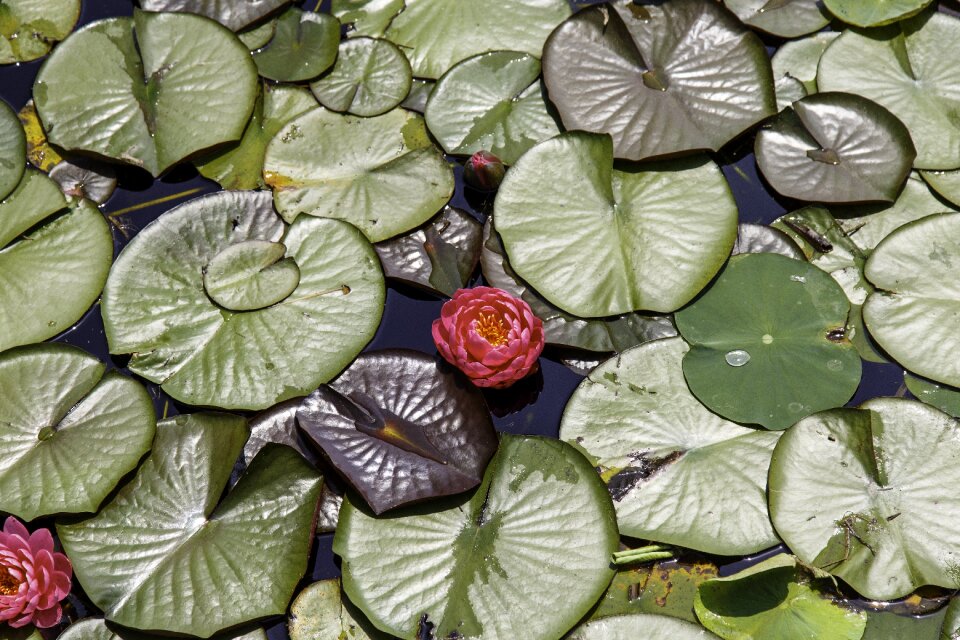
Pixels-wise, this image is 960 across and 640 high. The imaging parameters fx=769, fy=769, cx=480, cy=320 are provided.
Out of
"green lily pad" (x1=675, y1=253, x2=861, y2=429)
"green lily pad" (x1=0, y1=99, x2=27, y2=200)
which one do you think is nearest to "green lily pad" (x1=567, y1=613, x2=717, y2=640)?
"green lily pad" (x1=675, y1=253, x2=861, y2=429)

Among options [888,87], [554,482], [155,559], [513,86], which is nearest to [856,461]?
[554,482]

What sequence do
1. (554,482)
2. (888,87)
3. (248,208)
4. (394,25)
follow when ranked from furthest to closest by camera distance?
1. (394,25)
2. (888,87)
3. (248,208)
4. (554,482)

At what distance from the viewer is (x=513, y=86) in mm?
3412

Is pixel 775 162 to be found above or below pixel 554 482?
above

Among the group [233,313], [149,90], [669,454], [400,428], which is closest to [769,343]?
[669,454]

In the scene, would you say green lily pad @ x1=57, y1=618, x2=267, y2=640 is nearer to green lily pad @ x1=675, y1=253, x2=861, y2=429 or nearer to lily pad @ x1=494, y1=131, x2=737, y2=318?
lily pad @ x1=494, y1=131, x2=737, y2=318

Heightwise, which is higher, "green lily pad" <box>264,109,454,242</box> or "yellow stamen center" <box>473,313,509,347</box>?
"green lily pad" <box>264,109,454,242</box>

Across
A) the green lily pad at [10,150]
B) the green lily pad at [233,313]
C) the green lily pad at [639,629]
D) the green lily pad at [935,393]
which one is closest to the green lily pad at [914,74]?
the green lily pad at [935,393]

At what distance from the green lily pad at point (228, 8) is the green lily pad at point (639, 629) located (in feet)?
9.86

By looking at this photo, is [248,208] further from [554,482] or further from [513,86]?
[554,482]

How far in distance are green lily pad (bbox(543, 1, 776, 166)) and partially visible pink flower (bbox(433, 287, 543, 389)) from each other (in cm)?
91

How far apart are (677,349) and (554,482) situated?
0.69m

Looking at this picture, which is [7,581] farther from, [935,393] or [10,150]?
[935,393]

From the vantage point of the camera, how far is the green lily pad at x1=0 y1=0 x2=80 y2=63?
3.61 m
